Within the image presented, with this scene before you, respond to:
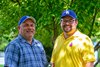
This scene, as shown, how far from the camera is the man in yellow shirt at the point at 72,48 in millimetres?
4504

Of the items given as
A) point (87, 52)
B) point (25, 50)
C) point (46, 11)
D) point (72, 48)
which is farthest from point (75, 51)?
point (46, 11)

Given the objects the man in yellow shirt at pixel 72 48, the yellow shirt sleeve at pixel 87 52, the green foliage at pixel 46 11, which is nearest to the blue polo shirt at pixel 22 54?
the man in yellow shirt at pixel 72 48

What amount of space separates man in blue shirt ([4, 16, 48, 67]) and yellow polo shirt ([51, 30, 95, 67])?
315 mm

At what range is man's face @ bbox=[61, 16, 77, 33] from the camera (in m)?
4.62

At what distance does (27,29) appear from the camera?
4.58 meters

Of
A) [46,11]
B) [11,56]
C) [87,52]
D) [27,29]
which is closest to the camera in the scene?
[11,56]

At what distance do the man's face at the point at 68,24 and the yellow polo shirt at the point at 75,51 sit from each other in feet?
0.34

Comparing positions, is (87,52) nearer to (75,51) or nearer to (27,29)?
(75,51)

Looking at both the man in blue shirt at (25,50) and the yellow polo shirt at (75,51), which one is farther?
the yellow polo shirt at (75,51)

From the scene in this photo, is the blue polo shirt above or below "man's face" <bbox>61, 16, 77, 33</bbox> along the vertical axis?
below

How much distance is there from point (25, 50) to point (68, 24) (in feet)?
2.24

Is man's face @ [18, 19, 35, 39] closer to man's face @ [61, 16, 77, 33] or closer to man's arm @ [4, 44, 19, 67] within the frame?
man's arm @ [4, 44, 19, 67]

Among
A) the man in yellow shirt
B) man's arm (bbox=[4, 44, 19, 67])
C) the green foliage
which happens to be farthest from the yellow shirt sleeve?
the green foliage

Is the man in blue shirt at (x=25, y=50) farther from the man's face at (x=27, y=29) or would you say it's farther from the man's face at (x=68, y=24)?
the man's face at (x=68, y=24)
